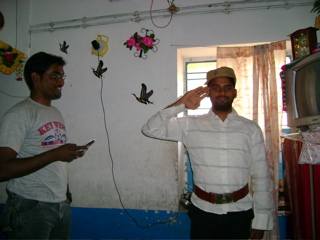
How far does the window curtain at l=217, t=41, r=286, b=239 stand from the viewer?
2.01 metres

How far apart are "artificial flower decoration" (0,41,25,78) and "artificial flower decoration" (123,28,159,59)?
1.36 metres

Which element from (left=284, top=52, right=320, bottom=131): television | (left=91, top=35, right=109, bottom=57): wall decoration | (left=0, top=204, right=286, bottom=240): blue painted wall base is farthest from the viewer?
(left=91, top=35, right=109, bottom=57): wall decoration

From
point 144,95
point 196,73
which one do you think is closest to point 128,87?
point 144,95

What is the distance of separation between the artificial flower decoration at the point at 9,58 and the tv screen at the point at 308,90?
10.0 feet

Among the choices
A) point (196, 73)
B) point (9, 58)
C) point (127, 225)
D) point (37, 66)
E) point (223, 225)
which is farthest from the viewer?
point (196, 73)

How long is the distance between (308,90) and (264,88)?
546mm

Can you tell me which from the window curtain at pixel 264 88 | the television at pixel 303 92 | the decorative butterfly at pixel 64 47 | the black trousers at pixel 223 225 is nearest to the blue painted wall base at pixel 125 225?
the black trousers at pixel 223 225

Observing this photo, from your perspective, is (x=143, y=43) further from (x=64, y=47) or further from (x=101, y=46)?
(x=64, y=47)

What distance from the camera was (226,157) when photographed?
57.1 inches

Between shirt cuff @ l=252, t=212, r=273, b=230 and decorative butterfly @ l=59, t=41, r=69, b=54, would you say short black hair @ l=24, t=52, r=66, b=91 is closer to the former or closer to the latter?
decorative butterfly @ l=59, t=41, r=69, b=54

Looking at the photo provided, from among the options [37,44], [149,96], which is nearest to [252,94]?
[149,96]

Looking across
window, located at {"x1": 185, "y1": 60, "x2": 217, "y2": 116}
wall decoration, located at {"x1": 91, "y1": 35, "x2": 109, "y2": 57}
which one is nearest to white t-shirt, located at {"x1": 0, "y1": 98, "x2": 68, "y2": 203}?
wall decoration, located at {"x1": 91, "y1": 35, "x2": 109, "y2": 57}

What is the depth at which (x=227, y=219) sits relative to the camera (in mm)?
1353

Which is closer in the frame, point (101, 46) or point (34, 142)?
point (34, 142)
